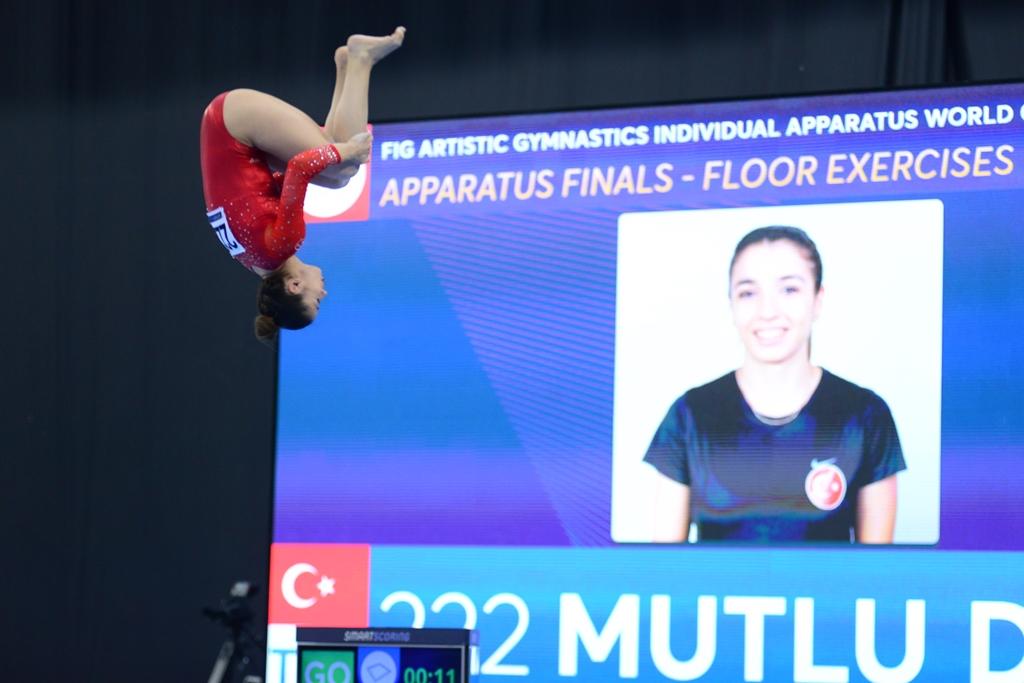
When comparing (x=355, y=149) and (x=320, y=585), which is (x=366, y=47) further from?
(x=320, y=585)

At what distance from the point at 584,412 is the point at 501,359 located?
0.35 metres

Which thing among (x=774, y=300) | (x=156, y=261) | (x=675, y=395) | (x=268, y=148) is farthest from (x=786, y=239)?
(x=156, y=261)

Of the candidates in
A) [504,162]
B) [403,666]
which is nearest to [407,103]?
[504,162]

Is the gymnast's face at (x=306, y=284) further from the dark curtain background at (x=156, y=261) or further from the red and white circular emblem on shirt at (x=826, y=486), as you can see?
the dark curtain background at (x=156, y=261)

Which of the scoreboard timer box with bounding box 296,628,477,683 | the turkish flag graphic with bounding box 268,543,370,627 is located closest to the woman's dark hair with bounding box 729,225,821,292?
the turkish flag graphic with bounding box 268,543,370,627

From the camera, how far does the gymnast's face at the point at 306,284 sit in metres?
4.12

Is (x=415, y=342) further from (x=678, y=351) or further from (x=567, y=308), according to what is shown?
(x=678, y=351)

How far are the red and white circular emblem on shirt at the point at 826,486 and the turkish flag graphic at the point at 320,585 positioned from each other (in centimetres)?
153

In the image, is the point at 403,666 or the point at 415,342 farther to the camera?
the point at 415,342

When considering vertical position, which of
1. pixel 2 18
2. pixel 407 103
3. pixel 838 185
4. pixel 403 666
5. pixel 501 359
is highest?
pixel 2 18

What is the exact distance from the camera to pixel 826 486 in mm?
4891

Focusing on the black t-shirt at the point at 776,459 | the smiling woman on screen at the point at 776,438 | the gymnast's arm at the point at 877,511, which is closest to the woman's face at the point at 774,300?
the smiling woman on screen at the point at 776,438

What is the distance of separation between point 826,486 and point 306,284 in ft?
5.99

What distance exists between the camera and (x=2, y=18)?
677 cm
